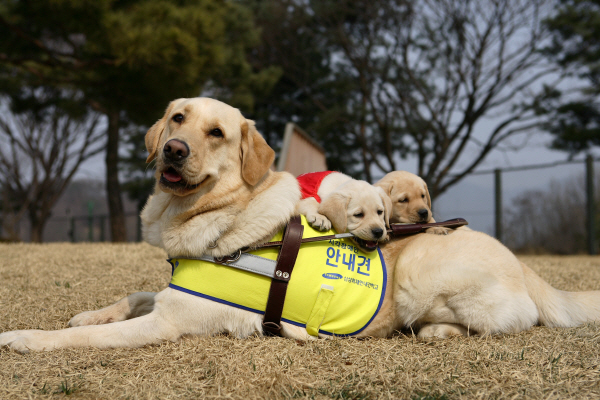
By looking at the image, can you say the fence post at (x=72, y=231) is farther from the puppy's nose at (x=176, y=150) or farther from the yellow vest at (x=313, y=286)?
the puppy's nose at (x=176, y=150)

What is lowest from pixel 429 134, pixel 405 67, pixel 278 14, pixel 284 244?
pixel 284 244

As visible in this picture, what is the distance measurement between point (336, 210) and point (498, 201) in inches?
408

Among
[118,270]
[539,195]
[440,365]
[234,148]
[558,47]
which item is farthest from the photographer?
[558,47]

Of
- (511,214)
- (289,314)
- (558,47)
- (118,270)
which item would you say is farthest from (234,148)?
(558,47)

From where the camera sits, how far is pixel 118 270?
4.58m

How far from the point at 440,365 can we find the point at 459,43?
14.8 meters

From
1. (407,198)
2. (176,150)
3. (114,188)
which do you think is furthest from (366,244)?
(114,188)

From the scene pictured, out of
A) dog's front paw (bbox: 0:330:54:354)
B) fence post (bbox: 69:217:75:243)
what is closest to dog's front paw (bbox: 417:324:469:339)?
dog's front paw (bbox: 0:330:54:354)

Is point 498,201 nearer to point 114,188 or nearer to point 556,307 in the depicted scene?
point 556,307

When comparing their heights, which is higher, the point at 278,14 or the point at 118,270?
the point at 278,14

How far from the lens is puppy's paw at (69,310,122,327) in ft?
8.98

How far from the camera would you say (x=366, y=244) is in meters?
2.72

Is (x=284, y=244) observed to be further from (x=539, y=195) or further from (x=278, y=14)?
(x=278, y=14)

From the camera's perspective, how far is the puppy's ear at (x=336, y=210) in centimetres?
284
